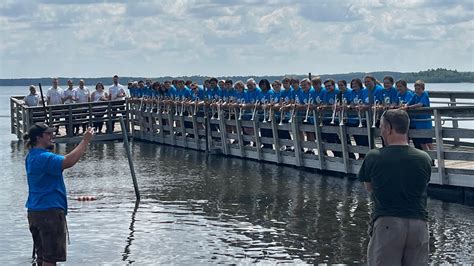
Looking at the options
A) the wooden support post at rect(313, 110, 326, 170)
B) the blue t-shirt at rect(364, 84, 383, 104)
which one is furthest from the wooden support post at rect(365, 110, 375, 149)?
the wooden support post at rect(313, 110, 326, 170)

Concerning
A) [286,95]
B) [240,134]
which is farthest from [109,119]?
[286,95]

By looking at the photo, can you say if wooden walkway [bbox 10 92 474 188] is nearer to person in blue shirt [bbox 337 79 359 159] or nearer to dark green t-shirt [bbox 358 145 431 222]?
person in blue shirt [bbox 337 79 359 159]

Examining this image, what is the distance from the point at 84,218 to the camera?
50.0ft

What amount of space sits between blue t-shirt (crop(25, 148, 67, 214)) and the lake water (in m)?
2.58

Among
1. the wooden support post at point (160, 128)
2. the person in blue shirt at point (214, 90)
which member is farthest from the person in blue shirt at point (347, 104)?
the wooden support post at point (160, 128)

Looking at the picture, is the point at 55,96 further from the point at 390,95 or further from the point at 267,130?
the point at 390,95

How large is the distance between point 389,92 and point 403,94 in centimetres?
32

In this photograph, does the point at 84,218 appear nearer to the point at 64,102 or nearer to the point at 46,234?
the point at 46,234

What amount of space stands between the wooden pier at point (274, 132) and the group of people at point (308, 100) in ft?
0.45

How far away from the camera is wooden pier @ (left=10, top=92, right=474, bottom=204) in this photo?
16.3 meters

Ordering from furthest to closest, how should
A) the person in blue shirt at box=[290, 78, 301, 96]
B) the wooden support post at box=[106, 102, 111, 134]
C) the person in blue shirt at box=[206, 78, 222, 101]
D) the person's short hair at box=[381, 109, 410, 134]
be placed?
the wooden support post at box=[106, 102, 111, 134] < the person in blue shirt at box=[206, 78, 222, 101] < the person in blue shirt at box=[290, 78, 301, 96] < the person's short hair at box=[381, 109, 410, 134]

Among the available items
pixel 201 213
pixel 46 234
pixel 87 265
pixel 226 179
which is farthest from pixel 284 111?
pixel 46 234

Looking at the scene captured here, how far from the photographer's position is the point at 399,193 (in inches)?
286

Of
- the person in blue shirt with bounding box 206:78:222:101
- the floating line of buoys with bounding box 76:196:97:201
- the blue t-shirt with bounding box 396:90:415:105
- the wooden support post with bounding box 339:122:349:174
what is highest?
the person in blue shirt with bounding box 206:78:222:101
